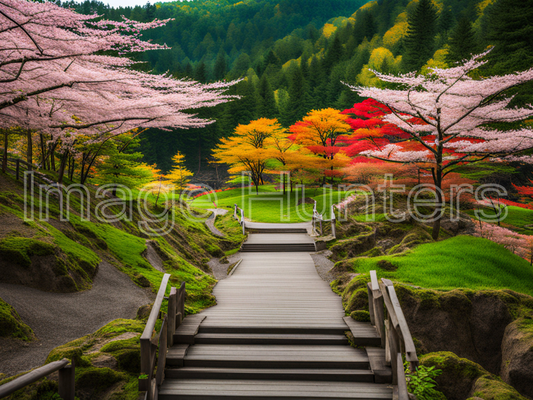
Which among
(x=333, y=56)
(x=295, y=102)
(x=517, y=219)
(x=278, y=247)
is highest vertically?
(x=333, y=56)

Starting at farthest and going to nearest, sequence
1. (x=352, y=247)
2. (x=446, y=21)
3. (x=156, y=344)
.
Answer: (x=446, y=21) → (x=352, y=247) → (x=156, y=344)

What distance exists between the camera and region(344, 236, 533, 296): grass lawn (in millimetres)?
7543

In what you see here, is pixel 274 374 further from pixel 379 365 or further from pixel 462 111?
pixel 462 111

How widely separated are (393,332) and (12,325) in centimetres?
573

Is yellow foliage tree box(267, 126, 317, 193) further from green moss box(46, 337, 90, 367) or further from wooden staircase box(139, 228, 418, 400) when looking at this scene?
green moss box(46, 337, 90, 367)

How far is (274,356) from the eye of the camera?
4301 mm

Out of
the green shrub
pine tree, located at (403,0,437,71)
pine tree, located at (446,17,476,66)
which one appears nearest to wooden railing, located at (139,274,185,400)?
the green shrub

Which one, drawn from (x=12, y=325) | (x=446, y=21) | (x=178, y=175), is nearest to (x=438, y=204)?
(x=12, y=325)

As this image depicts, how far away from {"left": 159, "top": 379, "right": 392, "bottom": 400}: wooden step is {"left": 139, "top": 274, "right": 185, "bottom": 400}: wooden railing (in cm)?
19

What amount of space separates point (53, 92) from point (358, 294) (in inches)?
354

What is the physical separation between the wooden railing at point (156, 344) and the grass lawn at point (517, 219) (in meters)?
20.3

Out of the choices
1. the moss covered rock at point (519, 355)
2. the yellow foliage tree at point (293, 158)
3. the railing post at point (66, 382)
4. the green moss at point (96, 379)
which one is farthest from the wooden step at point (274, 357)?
the yellow foliage tree at point (293, 158)

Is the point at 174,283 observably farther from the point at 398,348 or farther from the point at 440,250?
the point at 440,250

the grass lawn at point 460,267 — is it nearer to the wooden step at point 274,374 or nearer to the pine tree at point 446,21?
the wooden step at point 274,374
